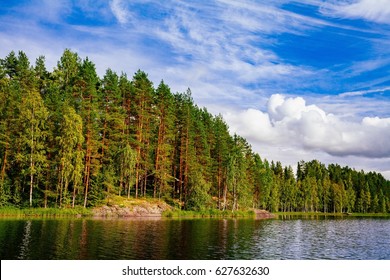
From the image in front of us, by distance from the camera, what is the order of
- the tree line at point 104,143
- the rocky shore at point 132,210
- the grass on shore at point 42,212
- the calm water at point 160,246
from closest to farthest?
the calm water at point 160,246
the grass on shore at point 42,212
the tree line at point 104,143
the rocky shore at point 132,210

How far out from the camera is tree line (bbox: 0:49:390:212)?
65.7 metres

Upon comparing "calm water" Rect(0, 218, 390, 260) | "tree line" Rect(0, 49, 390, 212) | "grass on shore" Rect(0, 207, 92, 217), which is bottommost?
"calm water" Rect(0, 218, 390, 260)

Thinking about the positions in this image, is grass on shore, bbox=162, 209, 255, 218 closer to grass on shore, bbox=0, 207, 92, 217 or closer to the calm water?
grass on shore, bbox=0, 207, 92, 217

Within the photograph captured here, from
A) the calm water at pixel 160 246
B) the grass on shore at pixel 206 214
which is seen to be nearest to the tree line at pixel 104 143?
the grass on shore at pixel 206 214

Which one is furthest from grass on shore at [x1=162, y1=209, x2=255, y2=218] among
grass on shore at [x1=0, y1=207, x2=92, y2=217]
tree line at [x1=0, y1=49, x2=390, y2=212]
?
grass on shore at [x1=0, y1=207, x2=92, y2=217]

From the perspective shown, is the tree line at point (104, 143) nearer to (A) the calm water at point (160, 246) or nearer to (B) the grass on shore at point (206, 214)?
(B) the grass on shore at point (206, 214)

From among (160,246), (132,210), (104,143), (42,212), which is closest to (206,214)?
(132,210)

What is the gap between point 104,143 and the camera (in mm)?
77562

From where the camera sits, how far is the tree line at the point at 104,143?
6569 cm

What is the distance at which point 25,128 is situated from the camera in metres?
65.7

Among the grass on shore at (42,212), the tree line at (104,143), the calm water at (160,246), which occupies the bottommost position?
the calm water at (160,246)

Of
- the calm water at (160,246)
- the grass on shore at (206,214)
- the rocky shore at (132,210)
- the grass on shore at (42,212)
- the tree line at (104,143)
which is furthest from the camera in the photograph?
the grass on shore at (206,214)

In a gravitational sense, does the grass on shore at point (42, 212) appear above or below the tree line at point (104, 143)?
below
